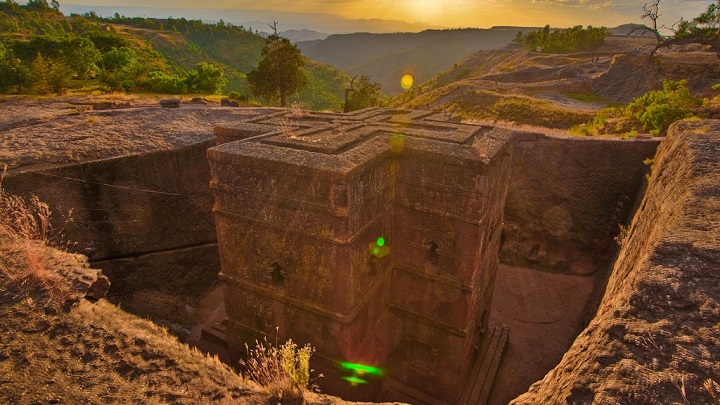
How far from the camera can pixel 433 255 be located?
797 cm

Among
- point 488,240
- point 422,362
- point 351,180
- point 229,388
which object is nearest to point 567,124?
point 488,240

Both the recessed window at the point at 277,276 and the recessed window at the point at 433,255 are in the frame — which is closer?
the recessed window at the point at 277,276

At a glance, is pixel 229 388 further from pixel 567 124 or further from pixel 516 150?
pixel 567 124

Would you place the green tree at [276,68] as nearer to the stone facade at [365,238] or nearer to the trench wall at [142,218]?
the trench wall at [142,218]

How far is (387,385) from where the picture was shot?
9000 mm

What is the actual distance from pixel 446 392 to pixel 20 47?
37.7 m

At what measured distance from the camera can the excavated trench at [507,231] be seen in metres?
9.34

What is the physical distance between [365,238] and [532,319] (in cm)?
850

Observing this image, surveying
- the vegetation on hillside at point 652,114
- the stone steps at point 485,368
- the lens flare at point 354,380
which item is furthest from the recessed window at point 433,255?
the vegetation on hillside at point 652,114

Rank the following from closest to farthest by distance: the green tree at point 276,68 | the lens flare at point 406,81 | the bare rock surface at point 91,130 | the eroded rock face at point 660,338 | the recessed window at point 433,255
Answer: the eroded rock face at point 660,338
the recessed window at point 433,255
the bare rock surface at point 91,130
the green tree at point 276,68
the lens flare at point 406,81

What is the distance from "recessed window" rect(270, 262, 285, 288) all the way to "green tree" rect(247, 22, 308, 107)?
24.6m

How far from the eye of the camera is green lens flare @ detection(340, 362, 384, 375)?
23.8ft

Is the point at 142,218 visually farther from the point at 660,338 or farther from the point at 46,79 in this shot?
the point at 46,79

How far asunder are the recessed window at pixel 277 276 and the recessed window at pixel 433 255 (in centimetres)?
306
